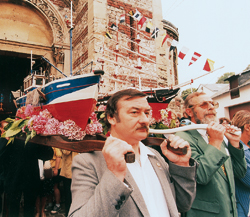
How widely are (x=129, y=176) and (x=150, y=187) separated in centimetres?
20

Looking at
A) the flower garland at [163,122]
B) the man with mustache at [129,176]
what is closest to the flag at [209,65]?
the flower garland at [163,122]

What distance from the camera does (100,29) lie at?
6.42 metres

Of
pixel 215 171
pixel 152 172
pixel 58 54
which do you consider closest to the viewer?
pixel 152 172

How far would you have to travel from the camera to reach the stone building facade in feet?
21.3

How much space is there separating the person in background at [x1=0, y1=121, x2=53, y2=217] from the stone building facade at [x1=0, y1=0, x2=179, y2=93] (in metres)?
3.49

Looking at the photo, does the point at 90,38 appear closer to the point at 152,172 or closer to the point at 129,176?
the point at 152,172

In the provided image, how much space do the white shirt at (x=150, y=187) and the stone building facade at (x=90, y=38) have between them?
202 inches

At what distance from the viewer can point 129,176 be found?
112cm

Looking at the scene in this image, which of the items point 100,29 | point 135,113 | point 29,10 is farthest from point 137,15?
point 135,113

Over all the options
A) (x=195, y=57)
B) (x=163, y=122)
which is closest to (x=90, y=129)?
(x=163, y=122)

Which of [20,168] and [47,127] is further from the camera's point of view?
[20,168]

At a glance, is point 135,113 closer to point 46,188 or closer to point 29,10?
point 46,188

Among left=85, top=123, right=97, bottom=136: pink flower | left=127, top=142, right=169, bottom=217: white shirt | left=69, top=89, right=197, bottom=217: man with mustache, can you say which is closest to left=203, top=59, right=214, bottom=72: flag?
left=85, top=123, right=97, bottom=136: pink flower

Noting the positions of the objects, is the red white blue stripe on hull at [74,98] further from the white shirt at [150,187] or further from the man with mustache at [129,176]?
the white shirt at [150,187]
